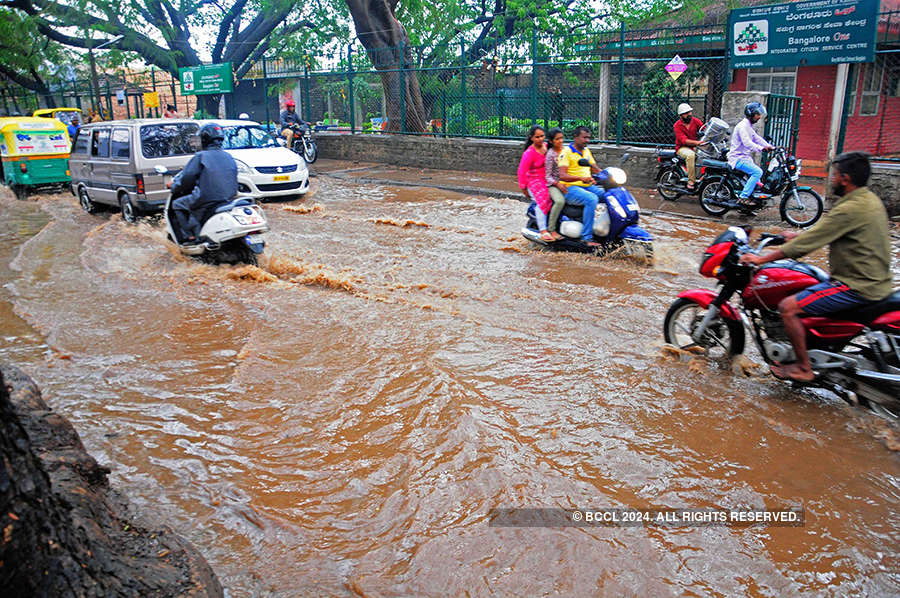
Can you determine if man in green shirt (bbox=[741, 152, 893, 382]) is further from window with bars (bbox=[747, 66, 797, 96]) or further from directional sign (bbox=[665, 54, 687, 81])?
window with bars (bbox=[747, 66, 797, 96])

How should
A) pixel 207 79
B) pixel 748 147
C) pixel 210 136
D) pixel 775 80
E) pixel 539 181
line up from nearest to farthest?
pixel 210 136, pixel 539 181, pixel 748 147, pixel 775 80, pixel 207 79

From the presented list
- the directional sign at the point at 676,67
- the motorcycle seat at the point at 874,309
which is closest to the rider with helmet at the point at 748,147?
the directional sign at the point at 676,67

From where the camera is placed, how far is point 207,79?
1015 inches

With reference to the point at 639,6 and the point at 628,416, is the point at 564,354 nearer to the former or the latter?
the point at 628,416

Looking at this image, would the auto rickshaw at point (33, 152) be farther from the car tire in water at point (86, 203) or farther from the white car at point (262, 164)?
the white car at point (262, 164)

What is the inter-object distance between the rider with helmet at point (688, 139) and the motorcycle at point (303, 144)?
429 inches

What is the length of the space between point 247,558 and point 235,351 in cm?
303

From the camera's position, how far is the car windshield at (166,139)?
38.7ft

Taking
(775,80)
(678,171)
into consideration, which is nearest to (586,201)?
(678,171)

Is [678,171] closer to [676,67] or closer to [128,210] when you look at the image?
[676,67]

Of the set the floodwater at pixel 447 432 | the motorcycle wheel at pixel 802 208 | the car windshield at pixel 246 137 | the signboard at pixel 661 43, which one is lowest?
the floodwater at pixel 447 432

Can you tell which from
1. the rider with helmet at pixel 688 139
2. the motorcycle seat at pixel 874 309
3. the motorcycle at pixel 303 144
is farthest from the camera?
the motorcycle at pixel 303 144

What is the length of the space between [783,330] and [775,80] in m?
14.8

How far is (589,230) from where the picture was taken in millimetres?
8891
